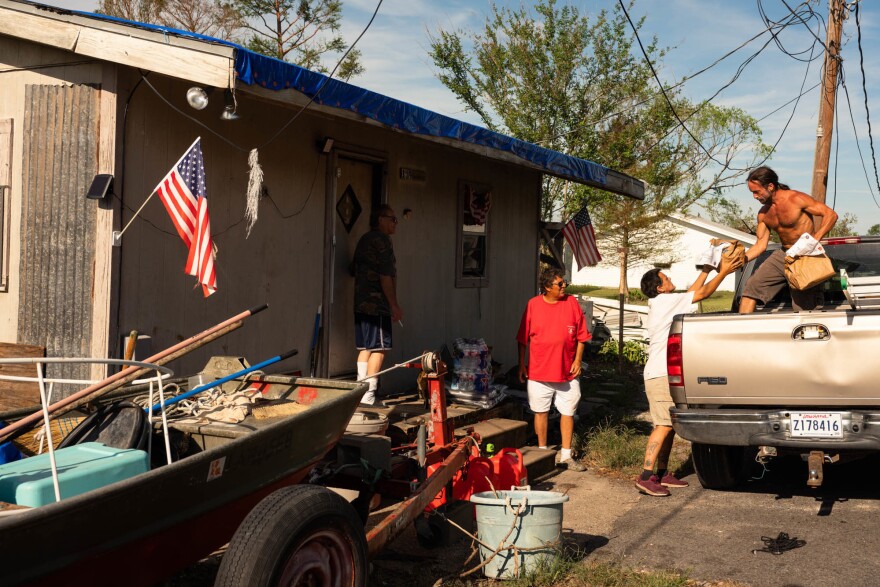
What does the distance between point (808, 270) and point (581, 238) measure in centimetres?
674

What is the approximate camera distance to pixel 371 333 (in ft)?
27.4

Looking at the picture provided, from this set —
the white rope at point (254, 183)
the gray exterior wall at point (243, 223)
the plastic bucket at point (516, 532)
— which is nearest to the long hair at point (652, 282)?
the plastic bucket at point (516, 532)

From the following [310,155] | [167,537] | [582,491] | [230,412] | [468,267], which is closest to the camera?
[167,537]

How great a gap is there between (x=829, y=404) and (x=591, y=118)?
1452 centimetres

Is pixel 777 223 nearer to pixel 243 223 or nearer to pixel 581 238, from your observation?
pixel 243 223

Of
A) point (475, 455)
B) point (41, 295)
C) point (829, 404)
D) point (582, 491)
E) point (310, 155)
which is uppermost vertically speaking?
point (310, 155)

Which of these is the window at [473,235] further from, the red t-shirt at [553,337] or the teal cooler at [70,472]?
the teal cooler at [70,472]

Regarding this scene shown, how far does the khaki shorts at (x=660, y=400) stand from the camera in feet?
23.7

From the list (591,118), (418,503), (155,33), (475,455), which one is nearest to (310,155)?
(155,33)

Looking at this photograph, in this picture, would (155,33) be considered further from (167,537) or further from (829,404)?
(829,404)

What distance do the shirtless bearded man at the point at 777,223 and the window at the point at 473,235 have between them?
12.5ft

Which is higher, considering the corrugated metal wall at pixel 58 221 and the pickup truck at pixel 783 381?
the corrugated metal wall at pixel 58 221

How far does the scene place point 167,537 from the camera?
3.52 meters

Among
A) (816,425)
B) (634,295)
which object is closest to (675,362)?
(816,425)
